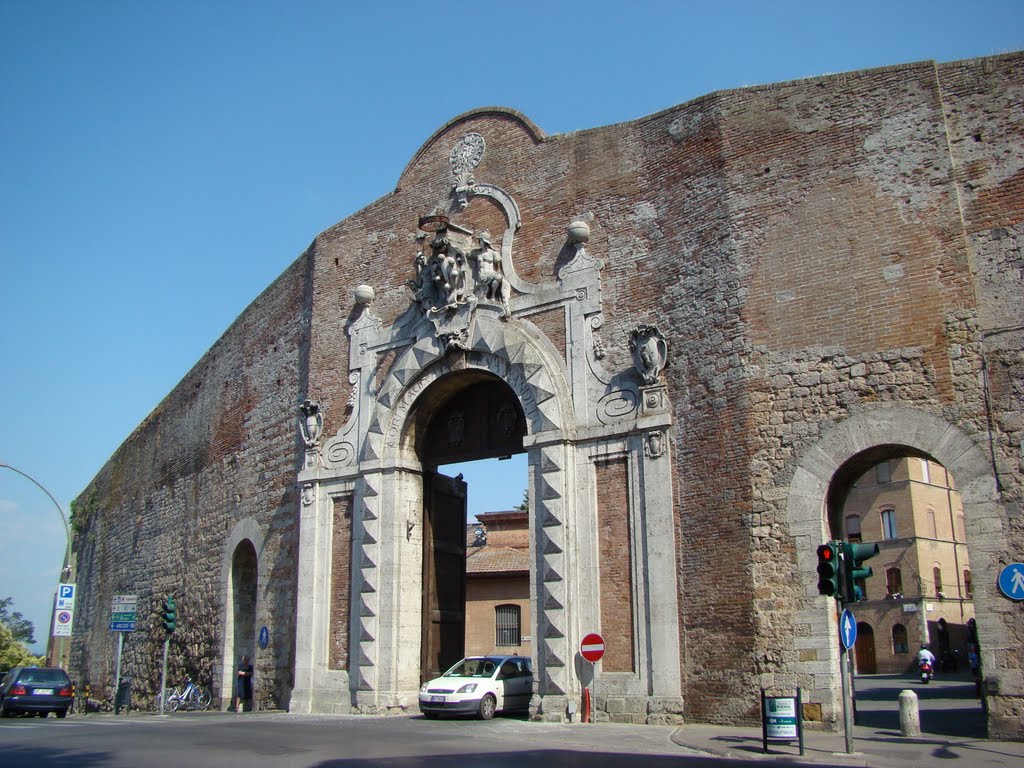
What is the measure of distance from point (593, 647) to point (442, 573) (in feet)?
15.1

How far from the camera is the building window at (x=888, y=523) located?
37.8m

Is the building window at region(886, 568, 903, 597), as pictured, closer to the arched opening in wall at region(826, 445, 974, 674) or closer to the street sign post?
the arched opening in wall at region(826, 445, 974, 674)

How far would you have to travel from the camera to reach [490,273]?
56.2 feet

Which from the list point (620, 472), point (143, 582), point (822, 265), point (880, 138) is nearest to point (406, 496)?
point (620, 472)

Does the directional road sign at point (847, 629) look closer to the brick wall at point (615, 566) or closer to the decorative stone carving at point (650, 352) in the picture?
the brick wall at point (615, 566)

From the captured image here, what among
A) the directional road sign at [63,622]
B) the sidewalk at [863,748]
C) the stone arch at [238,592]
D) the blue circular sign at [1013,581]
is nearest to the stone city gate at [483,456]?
the sidewalk at [863,748]

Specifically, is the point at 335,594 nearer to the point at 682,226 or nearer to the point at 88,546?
the point at 682,226

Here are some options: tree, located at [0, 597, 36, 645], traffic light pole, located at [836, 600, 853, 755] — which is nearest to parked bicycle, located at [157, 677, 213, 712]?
traffic light pole, located at [836, 600, 853, 755]

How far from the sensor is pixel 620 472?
1513 centimetres

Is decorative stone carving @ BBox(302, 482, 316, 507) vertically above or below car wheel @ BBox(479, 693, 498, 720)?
above

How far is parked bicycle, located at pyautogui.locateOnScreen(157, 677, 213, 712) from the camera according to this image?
70.4ft

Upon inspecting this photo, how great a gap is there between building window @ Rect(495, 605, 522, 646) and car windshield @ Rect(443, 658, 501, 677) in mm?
15629

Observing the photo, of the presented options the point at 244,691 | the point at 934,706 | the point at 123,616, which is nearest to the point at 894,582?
the point at 934,706

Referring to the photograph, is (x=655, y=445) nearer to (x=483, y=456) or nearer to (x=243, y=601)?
(x=483, y=456)
